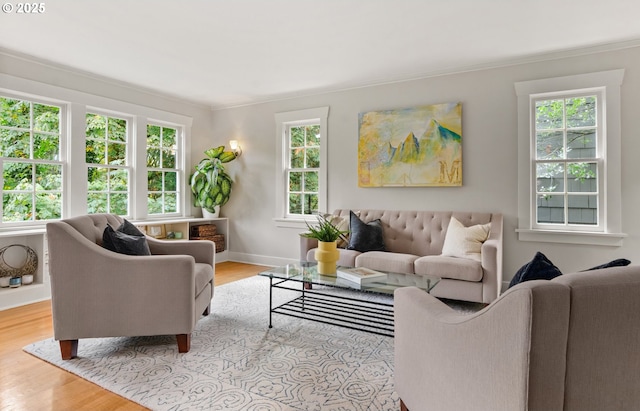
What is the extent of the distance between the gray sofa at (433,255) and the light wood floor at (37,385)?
237 cm

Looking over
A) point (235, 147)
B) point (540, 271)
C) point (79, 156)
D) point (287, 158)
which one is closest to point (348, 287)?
point (540, 271)

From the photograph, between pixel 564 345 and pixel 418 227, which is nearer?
pixel 564 345

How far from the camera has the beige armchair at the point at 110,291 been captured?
227 cm

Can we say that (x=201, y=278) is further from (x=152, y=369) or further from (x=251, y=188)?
(x=251, y=188)

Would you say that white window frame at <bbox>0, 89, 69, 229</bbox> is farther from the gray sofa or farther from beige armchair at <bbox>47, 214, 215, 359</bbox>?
the gray sofa

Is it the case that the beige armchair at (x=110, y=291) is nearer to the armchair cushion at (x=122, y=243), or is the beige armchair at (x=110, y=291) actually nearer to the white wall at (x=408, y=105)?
the armchair cushion at (x=122, y=243)

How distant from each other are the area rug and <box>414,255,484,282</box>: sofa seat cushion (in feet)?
3.15

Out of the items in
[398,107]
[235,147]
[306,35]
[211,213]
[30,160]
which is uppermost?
[306,35]

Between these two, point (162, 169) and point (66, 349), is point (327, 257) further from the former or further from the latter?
point (162, 169)

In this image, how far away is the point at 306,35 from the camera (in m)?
3.31

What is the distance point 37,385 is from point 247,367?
44.7 inches

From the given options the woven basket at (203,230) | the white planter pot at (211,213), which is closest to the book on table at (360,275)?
→ the woven basket at (203,230)

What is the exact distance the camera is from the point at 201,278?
2.70m

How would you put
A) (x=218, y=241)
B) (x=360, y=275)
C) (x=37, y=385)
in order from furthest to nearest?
(x=218, y=241)
(x=360, y=275)
(x=37, y=385)
